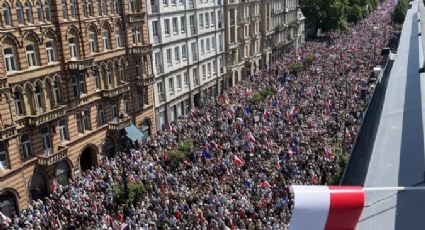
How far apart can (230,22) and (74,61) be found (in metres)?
30.3

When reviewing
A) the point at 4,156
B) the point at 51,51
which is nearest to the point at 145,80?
the point at 51,51

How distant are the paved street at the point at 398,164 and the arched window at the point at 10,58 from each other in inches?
888

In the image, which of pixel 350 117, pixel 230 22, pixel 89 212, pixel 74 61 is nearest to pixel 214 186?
pixel 89 212

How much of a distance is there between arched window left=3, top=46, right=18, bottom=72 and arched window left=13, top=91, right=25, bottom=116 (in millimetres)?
1587

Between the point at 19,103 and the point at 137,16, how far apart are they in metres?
14.9

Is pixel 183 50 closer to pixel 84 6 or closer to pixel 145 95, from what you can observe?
pixel 145 95

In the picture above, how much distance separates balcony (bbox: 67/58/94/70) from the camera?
34281 mm

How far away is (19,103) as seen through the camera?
30.7 m

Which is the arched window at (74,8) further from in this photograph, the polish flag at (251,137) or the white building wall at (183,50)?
the polish flag at (251,137)

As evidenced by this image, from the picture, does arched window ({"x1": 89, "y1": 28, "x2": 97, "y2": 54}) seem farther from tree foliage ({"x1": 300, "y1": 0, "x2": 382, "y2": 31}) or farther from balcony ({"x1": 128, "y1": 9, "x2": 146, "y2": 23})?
tree foliage ({"x1": 300, "y1": 0, "x2": 382, "y2": 31})

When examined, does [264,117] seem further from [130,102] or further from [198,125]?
[130,102]

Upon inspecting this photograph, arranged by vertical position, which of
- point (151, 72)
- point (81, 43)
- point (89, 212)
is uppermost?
point (81, 43)

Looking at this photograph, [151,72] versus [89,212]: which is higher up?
[151,72]

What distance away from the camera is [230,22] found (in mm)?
61062
